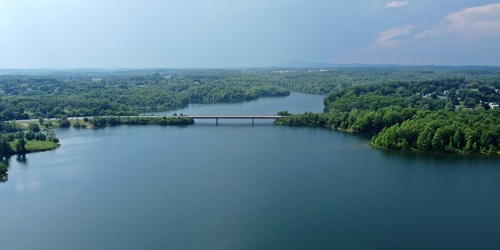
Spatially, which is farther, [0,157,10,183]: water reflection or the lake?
[0,157,10,183]: water reflection

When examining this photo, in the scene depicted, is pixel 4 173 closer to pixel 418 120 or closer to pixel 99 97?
pixel 418 120

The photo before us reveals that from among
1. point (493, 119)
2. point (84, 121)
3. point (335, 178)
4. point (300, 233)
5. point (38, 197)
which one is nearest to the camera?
point (300, 233)

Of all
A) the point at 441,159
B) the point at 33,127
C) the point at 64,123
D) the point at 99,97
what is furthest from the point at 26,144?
the point at 441,159

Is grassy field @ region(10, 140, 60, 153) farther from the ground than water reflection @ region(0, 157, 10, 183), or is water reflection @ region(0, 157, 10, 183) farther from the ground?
grassy field @ region(10, 140, 60, 153)

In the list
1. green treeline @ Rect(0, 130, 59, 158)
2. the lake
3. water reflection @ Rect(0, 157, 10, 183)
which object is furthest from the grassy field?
water reflection @ Rect(0, 157, 10, 183)

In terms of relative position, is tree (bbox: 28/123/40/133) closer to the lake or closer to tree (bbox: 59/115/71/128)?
tree (bbox: 59/115/71/128)

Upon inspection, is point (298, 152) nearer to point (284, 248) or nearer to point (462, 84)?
point (284, 248)

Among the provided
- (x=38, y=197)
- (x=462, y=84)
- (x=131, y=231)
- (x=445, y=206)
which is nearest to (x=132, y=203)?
(x=131, y=231)
